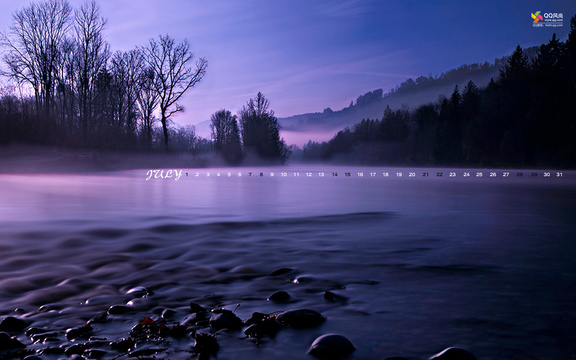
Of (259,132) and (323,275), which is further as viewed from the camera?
(259,132)

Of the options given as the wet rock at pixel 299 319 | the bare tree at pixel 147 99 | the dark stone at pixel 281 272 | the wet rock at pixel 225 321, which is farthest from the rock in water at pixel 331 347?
the bare tree at pixel 147 99

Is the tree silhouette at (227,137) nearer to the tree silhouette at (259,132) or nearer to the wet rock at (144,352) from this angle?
the tree silhouette at (259,132)

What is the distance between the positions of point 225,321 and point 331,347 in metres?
0.54

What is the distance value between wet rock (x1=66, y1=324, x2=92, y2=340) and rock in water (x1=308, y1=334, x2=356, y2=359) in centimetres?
104

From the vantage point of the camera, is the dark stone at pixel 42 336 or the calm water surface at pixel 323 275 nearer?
the dark stone at pixel 42 336

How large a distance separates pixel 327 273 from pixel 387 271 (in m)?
0.49

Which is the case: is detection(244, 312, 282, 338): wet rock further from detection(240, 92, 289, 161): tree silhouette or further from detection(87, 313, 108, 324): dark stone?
detection(240, 92, 289, 161): tree silhouette

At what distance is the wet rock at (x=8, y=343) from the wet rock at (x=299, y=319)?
45.0 inches

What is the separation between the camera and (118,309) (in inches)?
85.9

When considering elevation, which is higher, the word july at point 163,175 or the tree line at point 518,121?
the tree line at point 518,121

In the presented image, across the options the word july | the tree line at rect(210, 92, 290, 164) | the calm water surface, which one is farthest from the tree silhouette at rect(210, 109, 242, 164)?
the calm water surface

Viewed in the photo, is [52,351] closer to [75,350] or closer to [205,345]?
[75,350]

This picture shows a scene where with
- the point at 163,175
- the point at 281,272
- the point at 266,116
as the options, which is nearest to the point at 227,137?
the point at 266,116

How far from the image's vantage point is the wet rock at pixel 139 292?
251cm
